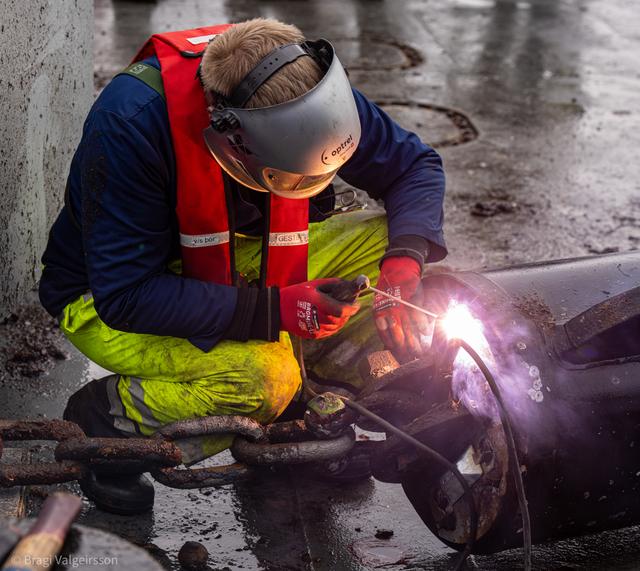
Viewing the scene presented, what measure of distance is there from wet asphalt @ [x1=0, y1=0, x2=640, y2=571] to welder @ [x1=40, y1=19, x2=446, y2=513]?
32cm

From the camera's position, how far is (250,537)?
2.81m

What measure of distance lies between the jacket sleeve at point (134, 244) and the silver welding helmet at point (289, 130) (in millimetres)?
221

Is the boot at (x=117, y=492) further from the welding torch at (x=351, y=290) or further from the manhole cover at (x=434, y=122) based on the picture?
the manhole cover at (x=434, y=122)

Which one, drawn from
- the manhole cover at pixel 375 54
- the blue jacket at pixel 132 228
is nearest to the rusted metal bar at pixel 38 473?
the blue jacket at pixel 132 228

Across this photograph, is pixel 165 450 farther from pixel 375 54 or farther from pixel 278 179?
pixel 375 54

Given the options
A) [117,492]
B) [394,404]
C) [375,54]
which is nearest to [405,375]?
[394,404]

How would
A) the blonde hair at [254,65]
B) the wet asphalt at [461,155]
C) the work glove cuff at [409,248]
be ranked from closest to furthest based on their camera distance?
1. the blonde hair at [254,65]
2. the wet asphalt at [461,155]
3. the work glove cuff at [409,248]

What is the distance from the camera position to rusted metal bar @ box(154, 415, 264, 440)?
2635 millimetres

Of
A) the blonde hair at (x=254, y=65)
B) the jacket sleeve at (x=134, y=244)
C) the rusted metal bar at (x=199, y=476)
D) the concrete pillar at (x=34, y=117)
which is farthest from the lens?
the concrete pillar at (x=34, y=117)

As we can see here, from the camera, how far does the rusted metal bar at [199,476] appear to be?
105 inches

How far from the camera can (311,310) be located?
2.63 m

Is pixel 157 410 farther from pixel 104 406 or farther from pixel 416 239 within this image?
pixel 416 239

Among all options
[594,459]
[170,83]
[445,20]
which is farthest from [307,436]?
[445,20]

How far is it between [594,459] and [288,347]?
96cm
